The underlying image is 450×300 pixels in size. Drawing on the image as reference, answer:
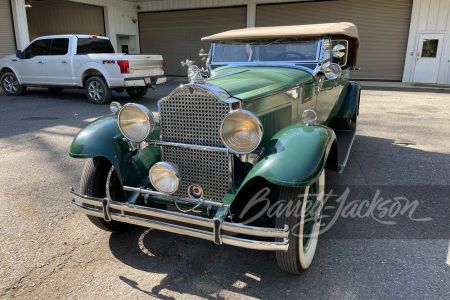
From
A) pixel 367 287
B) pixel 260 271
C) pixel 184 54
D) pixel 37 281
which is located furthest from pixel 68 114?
pixel 184 54

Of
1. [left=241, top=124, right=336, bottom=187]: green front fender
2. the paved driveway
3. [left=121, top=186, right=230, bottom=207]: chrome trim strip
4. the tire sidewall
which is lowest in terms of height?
the paved driveway

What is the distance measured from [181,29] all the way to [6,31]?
27.1 feet

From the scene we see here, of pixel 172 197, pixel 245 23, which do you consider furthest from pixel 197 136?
pixel 245 23

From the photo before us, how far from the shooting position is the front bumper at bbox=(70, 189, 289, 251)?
7.02 feet

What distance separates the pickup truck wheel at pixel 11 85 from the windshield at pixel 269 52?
9896 mm

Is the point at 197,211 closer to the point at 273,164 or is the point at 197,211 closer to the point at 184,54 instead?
the point at 273,164

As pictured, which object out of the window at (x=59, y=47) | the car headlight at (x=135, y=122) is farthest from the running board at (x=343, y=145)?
the window at (x=59, y=47)

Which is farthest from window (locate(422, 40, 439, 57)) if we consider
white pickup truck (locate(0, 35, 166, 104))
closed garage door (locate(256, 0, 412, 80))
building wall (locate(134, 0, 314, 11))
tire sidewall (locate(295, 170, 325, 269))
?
tire sidewall (locate(295, 170, 325, 269))

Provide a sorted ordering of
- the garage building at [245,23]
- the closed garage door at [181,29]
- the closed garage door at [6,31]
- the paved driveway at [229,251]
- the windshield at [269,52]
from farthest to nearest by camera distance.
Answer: the closed garage door at [181,29] → the garage building at [245,23] → the closed garage door at [6,31] → the windshield at [269,52] → the paved driveway at [229,251]

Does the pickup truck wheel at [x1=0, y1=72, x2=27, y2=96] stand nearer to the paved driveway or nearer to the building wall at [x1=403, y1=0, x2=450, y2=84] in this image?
the paved driveway

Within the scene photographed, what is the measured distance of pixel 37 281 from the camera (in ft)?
8.16

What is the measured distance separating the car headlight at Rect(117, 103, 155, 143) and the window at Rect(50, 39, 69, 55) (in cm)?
870

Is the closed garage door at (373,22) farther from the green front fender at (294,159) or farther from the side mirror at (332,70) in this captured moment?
the green front fender at (294,159)

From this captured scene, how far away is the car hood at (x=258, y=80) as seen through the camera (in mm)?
2777
